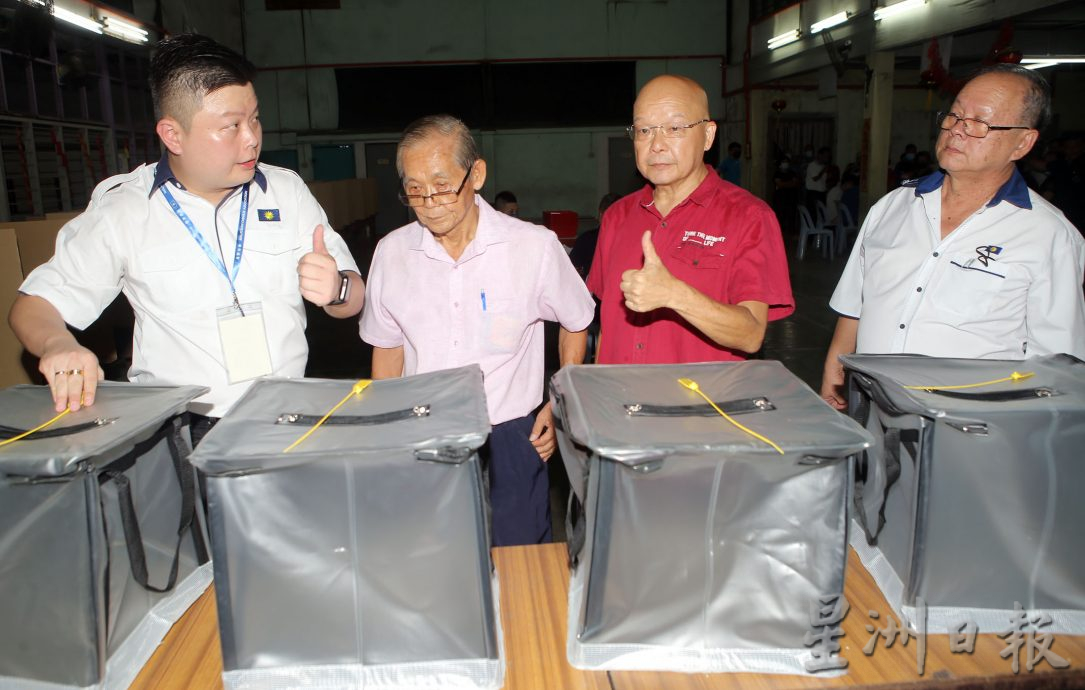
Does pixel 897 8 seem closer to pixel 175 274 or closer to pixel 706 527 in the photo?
pixel 175 274

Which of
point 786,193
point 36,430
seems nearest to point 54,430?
point 36,430

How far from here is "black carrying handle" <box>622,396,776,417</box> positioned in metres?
1.11

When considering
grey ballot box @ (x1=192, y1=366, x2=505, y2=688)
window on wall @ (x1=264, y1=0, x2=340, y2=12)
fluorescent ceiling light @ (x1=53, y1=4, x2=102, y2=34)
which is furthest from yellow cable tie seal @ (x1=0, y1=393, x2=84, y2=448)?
window on wall @ (x1=264, y1=0, x2=340, y2=12)

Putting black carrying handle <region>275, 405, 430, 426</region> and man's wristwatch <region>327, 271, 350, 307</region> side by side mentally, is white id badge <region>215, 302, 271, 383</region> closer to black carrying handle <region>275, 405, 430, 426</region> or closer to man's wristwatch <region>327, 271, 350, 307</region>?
man's wristwatch <region>327, 271, 350, 307</region>

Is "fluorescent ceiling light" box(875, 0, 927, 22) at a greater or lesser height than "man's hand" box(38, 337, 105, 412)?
greater

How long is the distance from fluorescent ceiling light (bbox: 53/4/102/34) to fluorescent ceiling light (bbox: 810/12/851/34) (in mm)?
10769

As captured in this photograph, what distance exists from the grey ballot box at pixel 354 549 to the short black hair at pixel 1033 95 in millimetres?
1579

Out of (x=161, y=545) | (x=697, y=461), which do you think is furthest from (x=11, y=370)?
(x=697, y=461)

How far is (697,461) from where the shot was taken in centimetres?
101

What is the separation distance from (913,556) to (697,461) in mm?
455

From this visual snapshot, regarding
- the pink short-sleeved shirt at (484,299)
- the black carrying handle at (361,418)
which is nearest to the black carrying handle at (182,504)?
the black carrying handle at (361,418)

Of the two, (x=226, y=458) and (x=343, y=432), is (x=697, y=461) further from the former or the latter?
(x=226, y=458)

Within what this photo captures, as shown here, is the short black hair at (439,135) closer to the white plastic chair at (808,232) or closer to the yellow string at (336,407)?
the yellow string at (336,407)

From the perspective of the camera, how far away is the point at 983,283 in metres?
1.77
